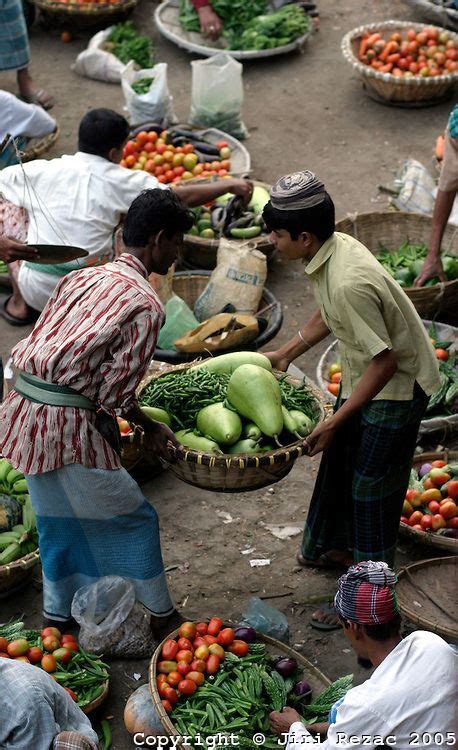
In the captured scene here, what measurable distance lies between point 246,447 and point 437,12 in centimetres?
667

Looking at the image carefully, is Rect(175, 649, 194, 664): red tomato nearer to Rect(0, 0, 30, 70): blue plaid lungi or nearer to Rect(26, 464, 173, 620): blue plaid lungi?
Rect(26, 464, 173, 620): blue plaid lungi

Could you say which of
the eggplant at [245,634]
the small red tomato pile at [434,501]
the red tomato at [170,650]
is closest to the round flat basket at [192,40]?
the small red tomato pile at [434,501]

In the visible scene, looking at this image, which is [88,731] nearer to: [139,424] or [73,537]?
[73,537]

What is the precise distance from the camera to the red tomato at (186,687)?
3562 mm

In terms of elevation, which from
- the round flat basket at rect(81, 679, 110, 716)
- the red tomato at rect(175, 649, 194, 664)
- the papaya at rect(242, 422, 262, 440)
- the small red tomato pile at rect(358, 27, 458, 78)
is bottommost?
the round flat basket at rect(81, 679, 110, 716)

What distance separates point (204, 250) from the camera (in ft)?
20.8

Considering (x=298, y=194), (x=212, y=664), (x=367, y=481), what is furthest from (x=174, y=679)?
(x=298, y=194)

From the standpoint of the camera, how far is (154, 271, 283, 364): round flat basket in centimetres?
534

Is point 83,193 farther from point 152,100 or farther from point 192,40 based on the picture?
point 192,40

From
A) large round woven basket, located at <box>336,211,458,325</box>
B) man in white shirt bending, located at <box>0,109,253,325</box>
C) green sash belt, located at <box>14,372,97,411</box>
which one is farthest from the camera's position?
large round woven basket, located at <box>336,211,458,325</box>

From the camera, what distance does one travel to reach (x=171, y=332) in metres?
5.49

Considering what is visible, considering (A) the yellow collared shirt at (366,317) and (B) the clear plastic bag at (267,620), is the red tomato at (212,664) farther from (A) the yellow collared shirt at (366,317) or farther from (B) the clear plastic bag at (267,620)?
(A) the yellow collared shirt at (366,317)

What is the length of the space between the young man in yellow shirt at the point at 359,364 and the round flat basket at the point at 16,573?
49.0 inches

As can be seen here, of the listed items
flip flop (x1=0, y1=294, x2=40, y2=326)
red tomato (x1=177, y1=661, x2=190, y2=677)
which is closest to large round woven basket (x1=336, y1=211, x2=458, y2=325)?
flip flop (x1=0, y1=294, x2=40, y2=326)
